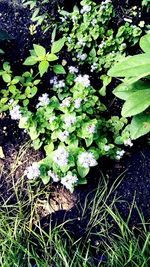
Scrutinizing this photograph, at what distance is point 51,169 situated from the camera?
8.39 feet

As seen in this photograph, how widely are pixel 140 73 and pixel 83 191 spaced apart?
724mm

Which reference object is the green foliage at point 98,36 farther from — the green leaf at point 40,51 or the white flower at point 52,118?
the white flower at point 52,118

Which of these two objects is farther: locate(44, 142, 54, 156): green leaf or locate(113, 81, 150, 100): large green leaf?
locate(44, 142, 54, 156): green leaf

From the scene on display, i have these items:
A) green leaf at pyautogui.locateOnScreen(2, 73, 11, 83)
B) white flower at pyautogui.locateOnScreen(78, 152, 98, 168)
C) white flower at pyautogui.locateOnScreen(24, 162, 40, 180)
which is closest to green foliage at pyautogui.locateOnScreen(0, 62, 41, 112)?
green leaf at pyautogui.locateOnScreen(2, 73, 11, 83)

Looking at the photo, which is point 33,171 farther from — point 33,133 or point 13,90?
point 13,90

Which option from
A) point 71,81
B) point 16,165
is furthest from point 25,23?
point 16,165

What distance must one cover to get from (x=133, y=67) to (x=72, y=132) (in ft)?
1.54

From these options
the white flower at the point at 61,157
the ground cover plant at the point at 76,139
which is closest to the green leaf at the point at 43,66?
the ground cover plant at the point at 76,139

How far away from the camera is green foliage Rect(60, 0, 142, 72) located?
2.68 m

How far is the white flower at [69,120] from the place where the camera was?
247cm

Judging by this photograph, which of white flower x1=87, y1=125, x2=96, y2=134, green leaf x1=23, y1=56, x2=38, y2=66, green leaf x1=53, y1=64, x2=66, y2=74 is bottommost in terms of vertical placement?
white flower x1=87, y1=125, x2=96, y2=134

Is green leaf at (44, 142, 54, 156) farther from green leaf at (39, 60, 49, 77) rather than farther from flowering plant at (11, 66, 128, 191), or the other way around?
green leaf at (39, 60, 49, 77)

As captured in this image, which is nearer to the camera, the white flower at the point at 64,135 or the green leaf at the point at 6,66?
the white flower at the point at 64,135

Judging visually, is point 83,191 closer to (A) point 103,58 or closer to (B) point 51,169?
(B) point 51,169
